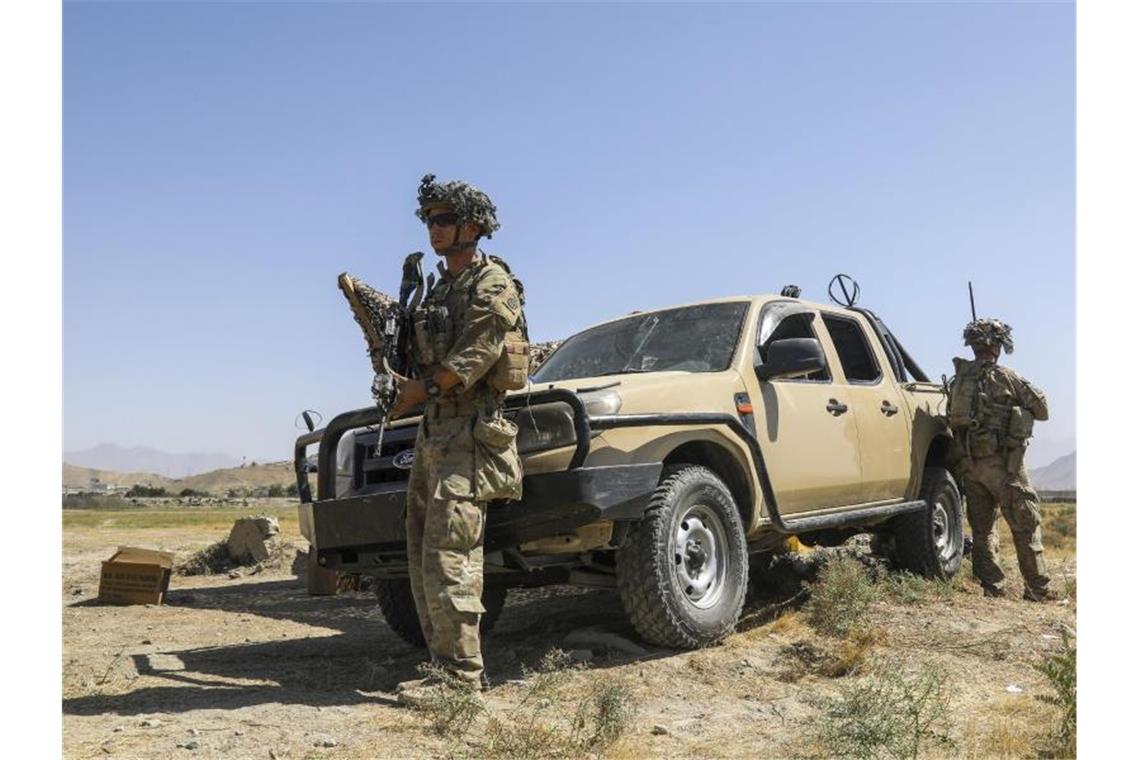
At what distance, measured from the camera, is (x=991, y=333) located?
768cm

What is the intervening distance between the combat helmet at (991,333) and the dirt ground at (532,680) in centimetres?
184

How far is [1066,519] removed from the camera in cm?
1970

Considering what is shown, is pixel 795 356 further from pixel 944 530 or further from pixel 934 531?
pixel 944 530

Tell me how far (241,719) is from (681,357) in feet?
10.0

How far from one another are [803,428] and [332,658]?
305 cm

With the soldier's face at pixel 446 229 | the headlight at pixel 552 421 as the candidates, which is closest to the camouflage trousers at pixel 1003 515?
the headlight at pixel 552 421

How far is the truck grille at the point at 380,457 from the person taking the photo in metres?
5.11

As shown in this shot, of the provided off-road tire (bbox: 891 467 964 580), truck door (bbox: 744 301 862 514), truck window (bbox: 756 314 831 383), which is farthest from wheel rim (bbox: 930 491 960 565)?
truck window (bbox: 756 314 831 383)

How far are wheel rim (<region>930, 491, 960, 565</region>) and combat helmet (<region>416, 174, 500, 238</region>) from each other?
4765 millimetres

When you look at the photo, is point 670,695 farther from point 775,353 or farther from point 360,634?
point 360,634

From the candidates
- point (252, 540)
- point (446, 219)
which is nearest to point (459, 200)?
point (446, 219)

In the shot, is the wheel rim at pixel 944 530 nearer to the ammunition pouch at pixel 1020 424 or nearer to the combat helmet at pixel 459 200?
the ammunition pouch at pixel 1020 424

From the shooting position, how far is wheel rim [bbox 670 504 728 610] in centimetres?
499
